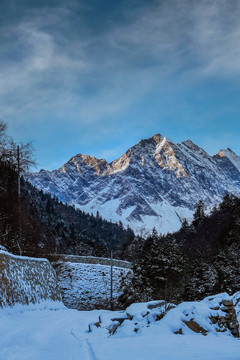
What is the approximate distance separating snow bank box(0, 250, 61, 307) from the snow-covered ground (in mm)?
2703

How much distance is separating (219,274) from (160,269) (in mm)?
6671

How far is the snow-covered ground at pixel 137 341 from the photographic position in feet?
19.6

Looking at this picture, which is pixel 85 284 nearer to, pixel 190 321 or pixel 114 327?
pixel 114 327

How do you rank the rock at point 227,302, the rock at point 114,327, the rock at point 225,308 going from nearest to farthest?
the rock at point 225,308 → the rock at point 227,302 → the rock at point 114,327

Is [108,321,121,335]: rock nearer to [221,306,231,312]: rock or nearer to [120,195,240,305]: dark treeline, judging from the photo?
[221,306,231,312]: rock

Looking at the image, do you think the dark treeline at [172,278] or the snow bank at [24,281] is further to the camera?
the dark treeline at [172,278]

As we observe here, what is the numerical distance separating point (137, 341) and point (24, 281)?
Answer: 1082 centimetres

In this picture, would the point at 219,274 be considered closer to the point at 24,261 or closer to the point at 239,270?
the point at 239,270

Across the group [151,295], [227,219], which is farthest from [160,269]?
[227,219]

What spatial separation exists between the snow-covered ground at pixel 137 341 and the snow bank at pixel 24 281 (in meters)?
2.70

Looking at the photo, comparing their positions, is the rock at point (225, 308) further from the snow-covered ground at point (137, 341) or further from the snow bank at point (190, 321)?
the snow-covered ground at point (137, 341)

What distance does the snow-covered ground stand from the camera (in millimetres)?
5984

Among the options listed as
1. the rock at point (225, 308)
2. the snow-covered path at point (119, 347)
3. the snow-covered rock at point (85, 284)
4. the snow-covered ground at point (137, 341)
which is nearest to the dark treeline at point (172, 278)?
the snow-covered rock at point (85, 284)

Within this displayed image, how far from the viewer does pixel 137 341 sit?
7.40 metres
